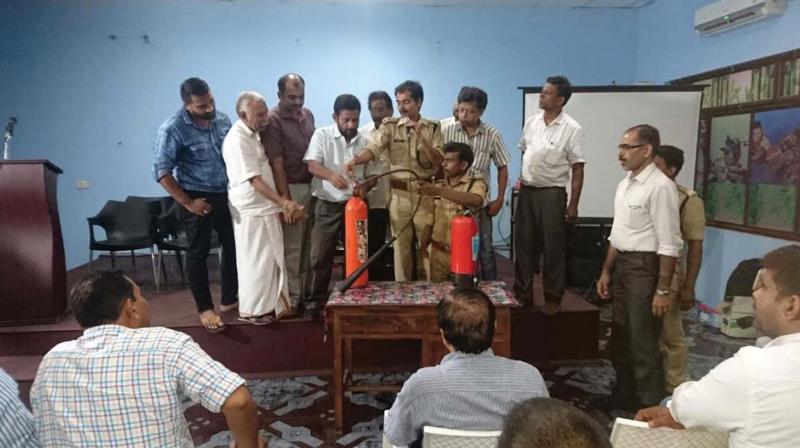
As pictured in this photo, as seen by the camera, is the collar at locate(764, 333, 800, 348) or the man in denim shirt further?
the man in denim shirt

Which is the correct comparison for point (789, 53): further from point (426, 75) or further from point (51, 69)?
point (51, 69)

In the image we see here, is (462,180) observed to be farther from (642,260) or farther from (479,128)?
(642,260)

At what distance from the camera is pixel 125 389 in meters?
1.23

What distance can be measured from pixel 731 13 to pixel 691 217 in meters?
2.64

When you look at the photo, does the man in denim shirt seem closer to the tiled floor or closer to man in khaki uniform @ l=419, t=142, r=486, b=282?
the tiled floor

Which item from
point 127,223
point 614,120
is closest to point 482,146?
point 614,120

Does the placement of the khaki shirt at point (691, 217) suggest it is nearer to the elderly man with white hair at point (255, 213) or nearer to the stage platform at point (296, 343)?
the stage platform at point (296, 343)

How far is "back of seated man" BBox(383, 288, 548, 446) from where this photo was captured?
1.41m

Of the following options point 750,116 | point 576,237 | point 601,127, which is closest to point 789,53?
point 750,116

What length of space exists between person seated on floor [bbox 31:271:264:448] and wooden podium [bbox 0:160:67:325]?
7.70 feet

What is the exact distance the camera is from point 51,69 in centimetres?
570

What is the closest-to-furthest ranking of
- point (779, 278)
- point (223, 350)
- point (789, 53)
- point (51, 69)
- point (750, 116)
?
point (779, 278) < point (223, 350) < point (789, 53) < point (750, 116) < point (51, 69)

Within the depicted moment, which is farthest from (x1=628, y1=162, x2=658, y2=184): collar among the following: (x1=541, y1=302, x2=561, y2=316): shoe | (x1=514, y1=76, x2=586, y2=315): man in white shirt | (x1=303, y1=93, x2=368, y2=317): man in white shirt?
(x1=303, y1=93, x2=368, y2=317): man in white shirt

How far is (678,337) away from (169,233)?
13.6ft
